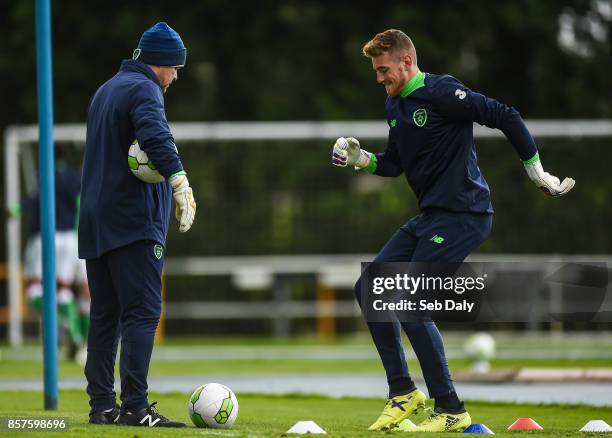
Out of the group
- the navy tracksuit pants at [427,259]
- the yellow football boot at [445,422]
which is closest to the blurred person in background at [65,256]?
the navy tracksuit pants at [427,259]

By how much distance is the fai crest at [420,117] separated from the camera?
294 inches

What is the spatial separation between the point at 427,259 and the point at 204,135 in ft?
48.6

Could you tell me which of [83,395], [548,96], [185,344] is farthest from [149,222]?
[548,96]

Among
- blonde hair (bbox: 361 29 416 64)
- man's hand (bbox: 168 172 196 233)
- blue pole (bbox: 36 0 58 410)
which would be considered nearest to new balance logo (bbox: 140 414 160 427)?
man's hand (bbox: 168 172 196 233)

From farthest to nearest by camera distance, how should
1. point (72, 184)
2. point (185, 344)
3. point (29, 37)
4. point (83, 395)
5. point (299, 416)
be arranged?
point (29, 37), point (185, 344), point (72, 184), point (83, 395), point (299, 416)

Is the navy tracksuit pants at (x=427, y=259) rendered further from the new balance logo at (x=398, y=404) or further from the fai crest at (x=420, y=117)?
the fai crest at (x=420, y=117)

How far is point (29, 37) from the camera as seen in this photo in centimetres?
2778

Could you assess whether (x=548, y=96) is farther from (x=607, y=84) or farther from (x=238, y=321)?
(x=238, y=321)

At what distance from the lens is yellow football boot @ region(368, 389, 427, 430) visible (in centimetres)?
738

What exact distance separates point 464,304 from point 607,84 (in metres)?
19.1

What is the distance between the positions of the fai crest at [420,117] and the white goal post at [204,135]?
44.9ft

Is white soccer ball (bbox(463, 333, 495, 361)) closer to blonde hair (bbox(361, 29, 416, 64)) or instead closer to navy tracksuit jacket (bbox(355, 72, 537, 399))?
navy tracksuit jacket (bbox(355, 72, 537, 399))

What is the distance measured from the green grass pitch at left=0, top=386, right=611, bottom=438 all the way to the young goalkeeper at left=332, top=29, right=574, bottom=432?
1.19 ft

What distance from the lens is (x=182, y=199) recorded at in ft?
23.8
